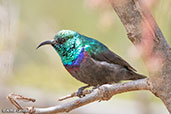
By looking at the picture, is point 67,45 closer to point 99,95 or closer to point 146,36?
point 99,95

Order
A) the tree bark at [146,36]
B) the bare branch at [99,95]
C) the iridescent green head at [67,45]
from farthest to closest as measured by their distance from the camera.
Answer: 1. the iridescent green head at [67,45]
2. the bare branch at [99,95]
3. the tree bark at [146,36]

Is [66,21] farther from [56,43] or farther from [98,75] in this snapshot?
[98,75]

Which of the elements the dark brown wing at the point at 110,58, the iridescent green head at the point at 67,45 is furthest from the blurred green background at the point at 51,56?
the iridescent green head at the point at 67,45

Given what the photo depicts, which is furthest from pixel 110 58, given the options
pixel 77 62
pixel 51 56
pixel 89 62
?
pixel 51 56

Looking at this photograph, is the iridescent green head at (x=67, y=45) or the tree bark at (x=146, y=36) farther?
the iridescent green head at (x=67, y=45)

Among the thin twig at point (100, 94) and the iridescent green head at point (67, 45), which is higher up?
the iridescent green head at point (67, 45)

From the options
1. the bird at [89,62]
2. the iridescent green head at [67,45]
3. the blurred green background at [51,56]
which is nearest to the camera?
the bird at [89,62]

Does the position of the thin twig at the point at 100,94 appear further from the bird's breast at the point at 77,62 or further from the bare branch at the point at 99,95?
the bird's breast at the point at 77,62

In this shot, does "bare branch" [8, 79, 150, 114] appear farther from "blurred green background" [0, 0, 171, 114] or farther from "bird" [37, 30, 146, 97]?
"blurred green background" [0, 0, 171, 114]
